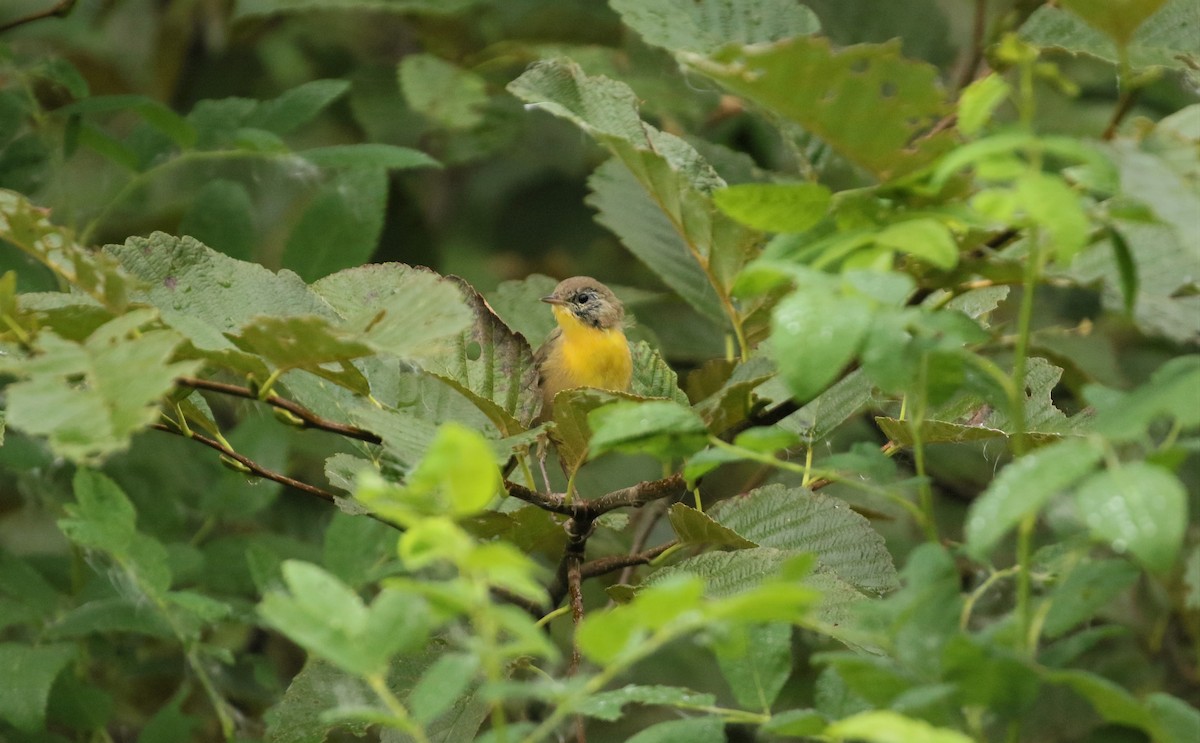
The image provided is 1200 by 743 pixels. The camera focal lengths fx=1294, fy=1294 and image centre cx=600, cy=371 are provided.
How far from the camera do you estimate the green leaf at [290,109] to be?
295 cm

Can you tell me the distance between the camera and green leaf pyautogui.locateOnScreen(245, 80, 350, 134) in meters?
2.95

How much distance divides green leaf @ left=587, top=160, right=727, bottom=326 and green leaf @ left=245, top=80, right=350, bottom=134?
0.64 metres

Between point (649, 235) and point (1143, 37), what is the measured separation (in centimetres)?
112

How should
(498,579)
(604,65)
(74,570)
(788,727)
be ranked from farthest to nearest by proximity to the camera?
(604,65) → (74,570) → (788,727) → (498,579)

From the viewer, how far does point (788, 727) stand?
1.21 meters

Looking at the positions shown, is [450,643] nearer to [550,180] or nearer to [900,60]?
[900,60]

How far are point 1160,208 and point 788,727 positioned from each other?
565 mm

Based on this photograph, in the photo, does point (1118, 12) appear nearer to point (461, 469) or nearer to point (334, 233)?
point (461, 469)

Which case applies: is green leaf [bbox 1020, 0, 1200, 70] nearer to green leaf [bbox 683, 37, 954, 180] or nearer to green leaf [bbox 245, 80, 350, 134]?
green leaf [bbox 683, 37, 954, 180]

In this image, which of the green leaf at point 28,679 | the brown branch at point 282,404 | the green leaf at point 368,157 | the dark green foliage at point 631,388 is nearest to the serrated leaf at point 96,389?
the dark green foliage at point 631,388

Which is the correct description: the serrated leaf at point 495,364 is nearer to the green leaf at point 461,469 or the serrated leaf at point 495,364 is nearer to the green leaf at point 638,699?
the green leaf at point 638,699

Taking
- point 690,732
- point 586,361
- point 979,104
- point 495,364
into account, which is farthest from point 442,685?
point 586,361

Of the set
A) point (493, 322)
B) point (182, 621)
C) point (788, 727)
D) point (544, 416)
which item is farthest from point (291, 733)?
point (544, 416)

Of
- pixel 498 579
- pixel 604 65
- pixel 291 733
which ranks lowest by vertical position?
pixel 291 733
